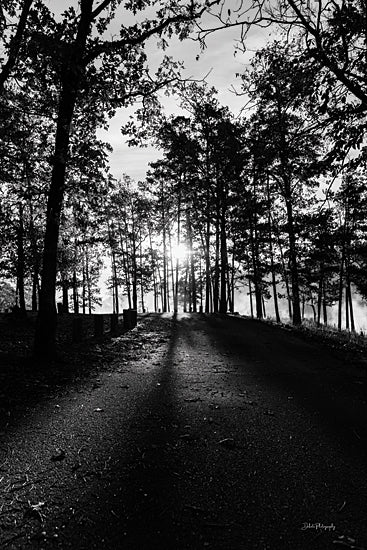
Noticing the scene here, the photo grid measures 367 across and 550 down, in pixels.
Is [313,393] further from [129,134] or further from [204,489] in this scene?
[129,134]

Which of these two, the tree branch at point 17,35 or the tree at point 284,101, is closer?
the tree at point 284,101

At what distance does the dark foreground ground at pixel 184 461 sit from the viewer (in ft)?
7.63

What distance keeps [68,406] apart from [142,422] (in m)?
1.37

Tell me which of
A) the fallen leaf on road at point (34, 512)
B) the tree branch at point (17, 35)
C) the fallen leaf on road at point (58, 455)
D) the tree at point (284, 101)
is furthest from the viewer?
the tree branch at point (17, 35)

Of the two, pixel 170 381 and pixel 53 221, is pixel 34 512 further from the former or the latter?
pixel 53 221

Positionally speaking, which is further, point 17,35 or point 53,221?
point 17,35

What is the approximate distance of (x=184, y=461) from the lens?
3320 millimetres

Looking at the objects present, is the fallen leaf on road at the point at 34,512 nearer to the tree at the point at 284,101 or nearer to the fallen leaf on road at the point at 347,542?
the fallen leaf on road at the point at 347,542

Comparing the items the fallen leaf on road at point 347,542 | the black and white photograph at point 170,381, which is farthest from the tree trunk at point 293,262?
the fallen leaf on road at point 347,542

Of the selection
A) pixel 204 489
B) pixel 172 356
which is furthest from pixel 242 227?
pixel 204 489

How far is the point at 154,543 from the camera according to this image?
7.20 feet

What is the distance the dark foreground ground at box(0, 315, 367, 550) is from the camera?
7.63 feet

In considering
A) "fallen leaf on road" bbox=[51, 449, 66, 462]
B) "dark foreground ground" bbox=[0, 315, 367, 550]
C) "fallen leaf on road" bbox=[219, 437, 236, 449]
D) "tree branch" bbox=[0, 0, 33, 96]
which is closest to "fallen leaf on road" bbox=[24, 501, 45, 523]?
"dark foreground ground" bbox=[0, 315, 367, 550]

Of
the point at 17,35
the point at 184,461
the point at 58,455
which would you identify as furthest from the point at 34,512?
the point at 17,35
